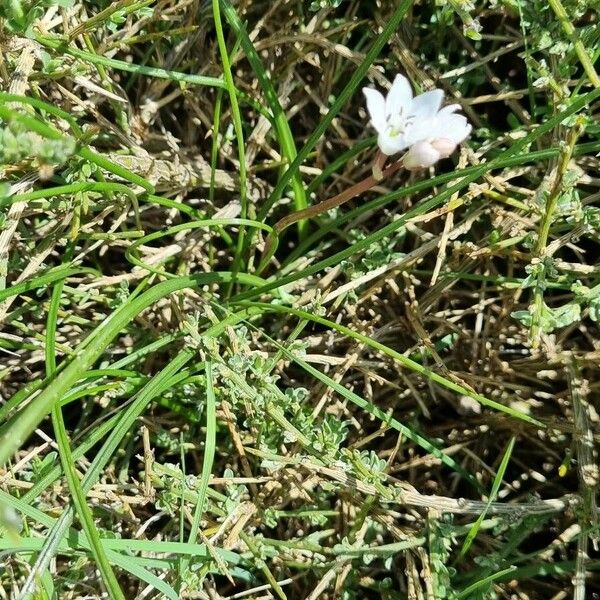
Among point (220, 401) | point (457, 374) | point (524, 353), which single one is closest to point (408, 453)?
point (457, 374)

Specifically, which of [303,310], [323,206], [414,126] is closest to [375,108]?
[414,126]

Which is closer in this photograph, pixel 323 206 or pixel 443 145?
pixel 443 145

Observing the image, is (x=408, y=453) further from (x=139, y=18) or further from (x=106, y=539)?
(x=139, y=18)

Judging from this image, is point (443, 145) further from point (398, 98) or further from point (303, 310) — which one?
point (303, 310)

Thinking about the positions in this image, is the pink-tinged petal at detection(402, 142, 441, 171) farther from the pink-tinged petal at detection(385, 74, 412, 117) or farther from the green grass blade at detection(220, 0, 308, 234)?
the green grass blade at detection(220, 0, 308, 234)

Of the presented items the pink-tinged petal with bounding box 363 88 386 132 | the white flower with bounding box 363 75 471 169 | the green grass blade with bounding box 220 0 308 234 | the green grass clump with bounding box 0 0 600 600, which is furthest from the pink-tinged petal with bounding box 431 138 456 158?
the green grass blade with bounding box 220 0 308 234
